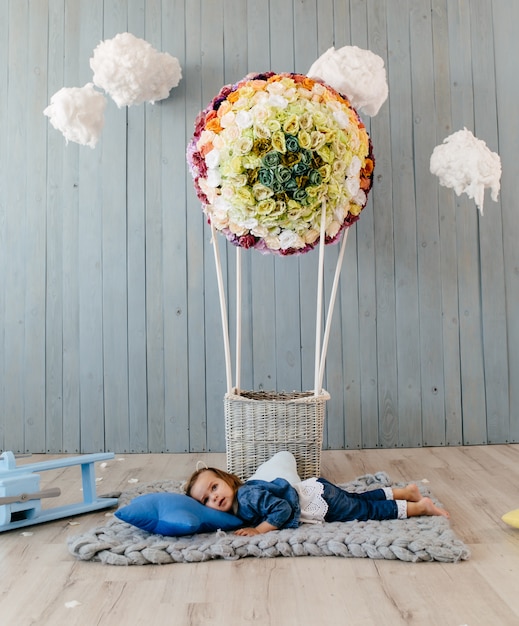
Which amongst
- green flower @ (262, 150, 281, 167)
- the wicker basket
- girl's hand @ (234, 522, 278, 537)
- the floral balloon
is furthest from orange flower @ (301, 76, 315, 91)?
girl's hand @ (234, 522, 278, 537)

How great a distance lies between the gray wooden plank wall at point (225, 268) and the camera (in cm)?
298

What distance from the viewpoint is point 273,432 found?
227 cm

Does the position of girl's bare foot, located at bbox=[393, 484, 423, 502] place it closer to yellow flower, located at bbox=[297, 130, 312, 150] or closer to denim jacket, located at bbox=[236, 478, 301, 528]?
denim jacket, located at bbox=[236, 478, 301, 528]

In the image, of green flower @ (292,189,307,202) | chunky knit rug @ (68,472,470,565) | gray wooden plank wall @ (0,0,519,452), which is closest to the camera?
chunky knit rug @ (68,472,470,565)

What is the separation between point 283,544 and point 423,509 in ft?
1.51

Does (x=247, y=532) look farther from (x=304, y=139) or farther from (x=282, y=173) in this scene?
(x=304, y=139)

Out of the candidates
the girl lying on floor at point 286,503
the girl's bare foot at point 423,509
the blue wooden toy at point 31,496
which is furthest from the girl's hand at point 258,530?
the blue wooden toy at point 31,496

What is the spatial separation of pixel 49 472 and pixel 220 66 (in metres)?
1.89

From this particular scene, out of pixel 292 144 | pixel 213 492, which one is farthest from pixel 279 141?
pixel 213 492

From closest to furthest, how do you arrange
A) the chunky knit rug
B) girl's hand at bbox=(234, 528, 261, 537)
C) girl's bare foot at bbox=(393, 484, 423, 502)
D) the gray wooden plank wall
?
the chunky knit rug, girl's hand at bbox=(234, 528, 261, 537), girl's bare foot at bbox=(393, 484, 423, 502), the gray wooden plank wall

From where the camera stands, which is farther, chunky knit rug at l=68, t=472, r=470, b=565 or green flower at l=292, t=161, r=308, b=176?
green flower at l=292, t=161, r=308, b=176

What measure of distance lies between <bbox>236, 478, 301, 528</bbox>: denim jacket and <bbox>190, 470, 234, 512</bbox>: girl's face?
3cm

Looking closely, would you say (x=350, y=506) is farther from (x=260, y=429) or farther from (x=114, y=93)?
(x=114, y=93)

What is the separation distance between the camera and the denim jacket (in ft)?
5.99
